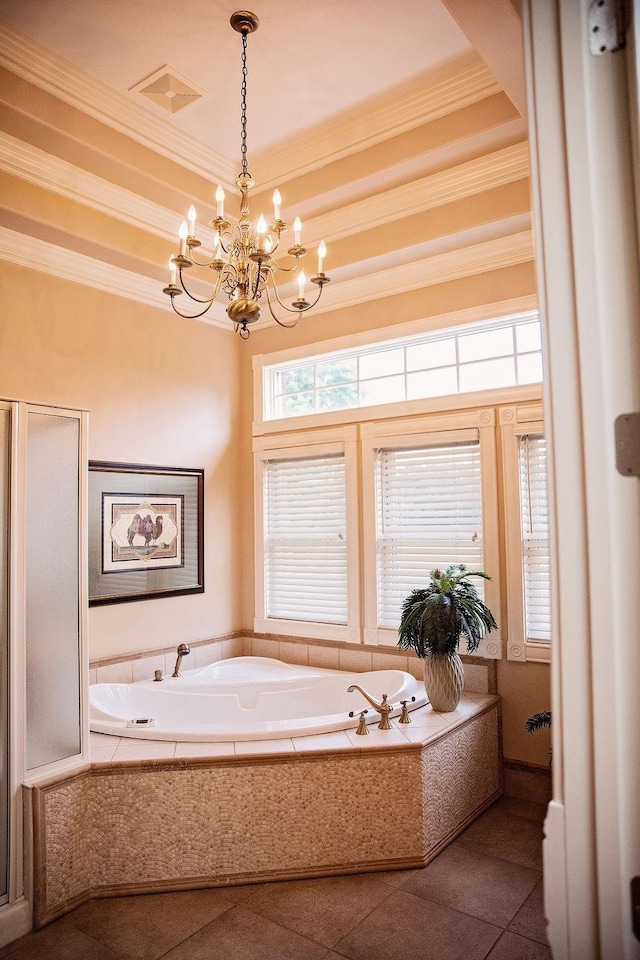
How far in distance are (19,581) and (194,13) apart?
250cm

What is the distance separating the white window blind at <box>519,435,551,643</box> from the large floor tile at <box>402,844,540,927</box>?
1.12 metres

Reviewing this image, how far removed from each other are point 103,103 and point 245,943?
149 inches

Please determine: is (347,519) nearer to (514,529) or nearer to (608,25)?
(514,529)

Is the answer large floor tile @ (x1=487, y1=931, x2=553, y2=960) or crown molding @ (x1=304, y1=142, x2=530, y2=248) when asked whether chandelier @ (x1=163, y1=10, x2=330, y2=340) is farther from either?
large floor tile @ (x1=487, y1=931, x2=553, y2=960)

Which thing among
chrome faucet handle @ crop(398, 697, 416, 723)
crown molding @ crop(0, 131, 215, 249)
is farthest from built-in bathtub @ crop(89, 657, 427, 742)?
crown molding @ crop(0, 131, 215, 249)

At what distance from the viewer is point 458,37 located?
9.43ft

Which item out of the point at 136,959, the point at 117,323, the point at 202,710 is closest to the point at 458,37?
the point at 117,323

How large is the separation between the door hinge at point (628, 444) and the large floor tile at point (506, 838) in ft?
8.87

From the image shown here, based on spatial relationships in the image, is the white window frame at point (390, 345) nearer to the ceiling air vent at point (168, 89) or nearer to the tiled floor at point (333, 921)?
the ceiling air vent at point (168, 89)

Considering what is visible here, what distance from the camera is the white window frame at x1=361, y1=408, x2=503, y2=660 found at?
358 cm

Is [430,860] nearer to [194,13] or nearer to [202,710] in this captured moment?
[202,710]

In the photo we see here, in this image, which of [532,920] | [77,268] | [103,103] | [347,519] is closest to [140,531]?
[347,519]

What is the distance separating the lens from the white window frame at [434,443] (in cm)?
358

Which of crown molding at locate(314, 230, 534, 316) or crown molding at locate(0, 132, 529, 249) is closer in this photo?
crown molding at locate(0, 132, 529, 249)
